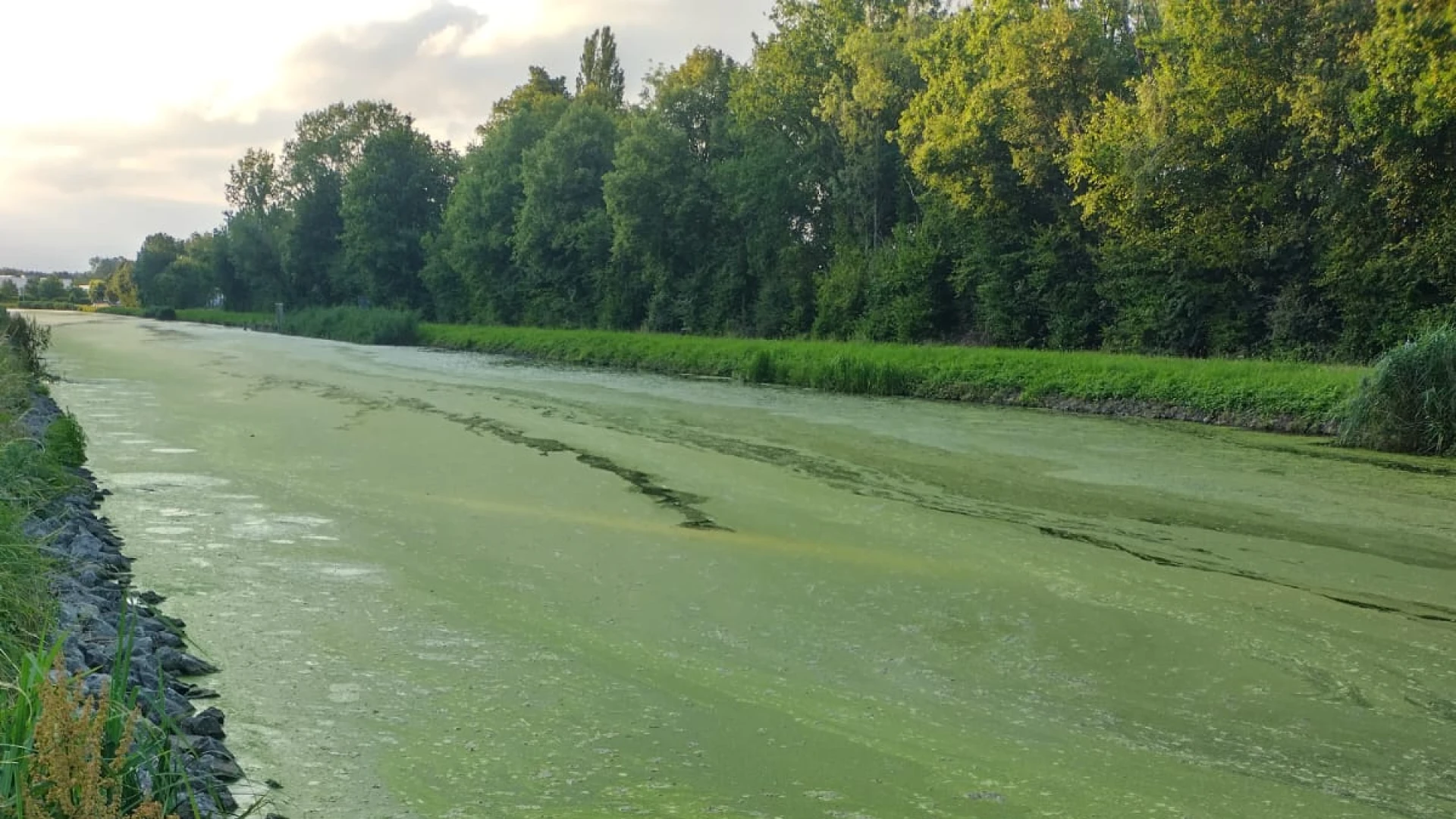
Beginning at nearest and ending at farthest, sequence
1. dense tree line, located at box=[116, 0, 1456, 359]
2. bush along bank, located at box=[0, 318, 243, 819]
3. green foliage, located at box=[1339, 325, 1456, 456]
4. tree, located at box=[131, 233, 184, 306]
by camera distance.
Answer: bush along bank, located at box=[0, 318, 243, 819] → green foliage, located at box=[1339, 325, 1456, 456] → dense tree line, located at box=[116, 0, 1456, 359] → tree, located at box=[131, 233, 184, 306]

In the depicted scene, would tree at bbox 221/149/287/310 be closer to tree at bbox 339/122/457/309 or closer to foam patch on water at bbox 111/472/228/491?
tree at bbox 339/122/457/309

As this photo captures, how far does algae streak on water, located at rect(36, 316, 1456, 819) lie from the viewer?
8.95ft

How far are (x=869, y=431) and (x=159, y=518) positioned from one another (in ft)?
20.4

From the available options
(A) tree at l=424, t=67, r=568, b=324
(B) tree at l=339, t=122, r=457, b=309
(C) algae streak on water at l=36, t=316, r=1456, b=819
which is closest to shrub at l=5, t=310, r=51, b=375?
(C) algae streak on water at l=36, t=316, r=1456, b=819

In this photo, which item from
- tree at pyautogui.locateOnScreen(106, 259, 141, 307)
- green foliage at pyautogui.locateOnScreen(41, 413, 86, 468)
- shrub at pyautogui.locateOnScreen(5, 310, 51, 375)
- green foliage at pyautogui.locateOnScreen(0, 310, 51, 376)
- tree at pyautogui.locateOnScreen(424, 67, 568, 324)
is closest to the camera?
green foliage at pyautogui.locateOnScreen(41, 413, 86, 468)

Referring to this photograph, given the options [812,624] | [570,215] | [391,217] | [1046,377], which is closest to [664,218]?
[570,215]

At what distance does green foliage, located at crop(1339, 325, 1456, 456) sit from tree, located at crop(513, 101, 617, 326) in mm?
22395

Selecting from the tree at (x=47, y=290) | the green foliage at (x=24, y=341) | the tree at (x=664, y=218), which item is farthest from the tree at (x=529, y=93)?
the tree at (x=47, y=290)

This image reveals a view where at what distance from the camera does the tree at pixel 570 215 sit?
29875 millimetres

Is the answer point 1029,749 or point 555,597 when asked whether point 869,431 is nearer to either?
point 555,597

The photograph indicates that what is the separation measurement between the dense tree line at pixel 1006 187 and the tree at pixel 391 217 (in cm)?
209

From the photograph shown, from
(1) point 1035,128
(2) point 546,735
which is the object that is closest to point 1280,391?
(1) point 1035,128

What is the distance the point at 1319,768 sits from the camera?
9.18 feet

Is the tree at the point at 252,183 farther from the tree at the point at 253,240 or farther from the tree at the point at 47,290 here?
the tree at the point at 47,290
